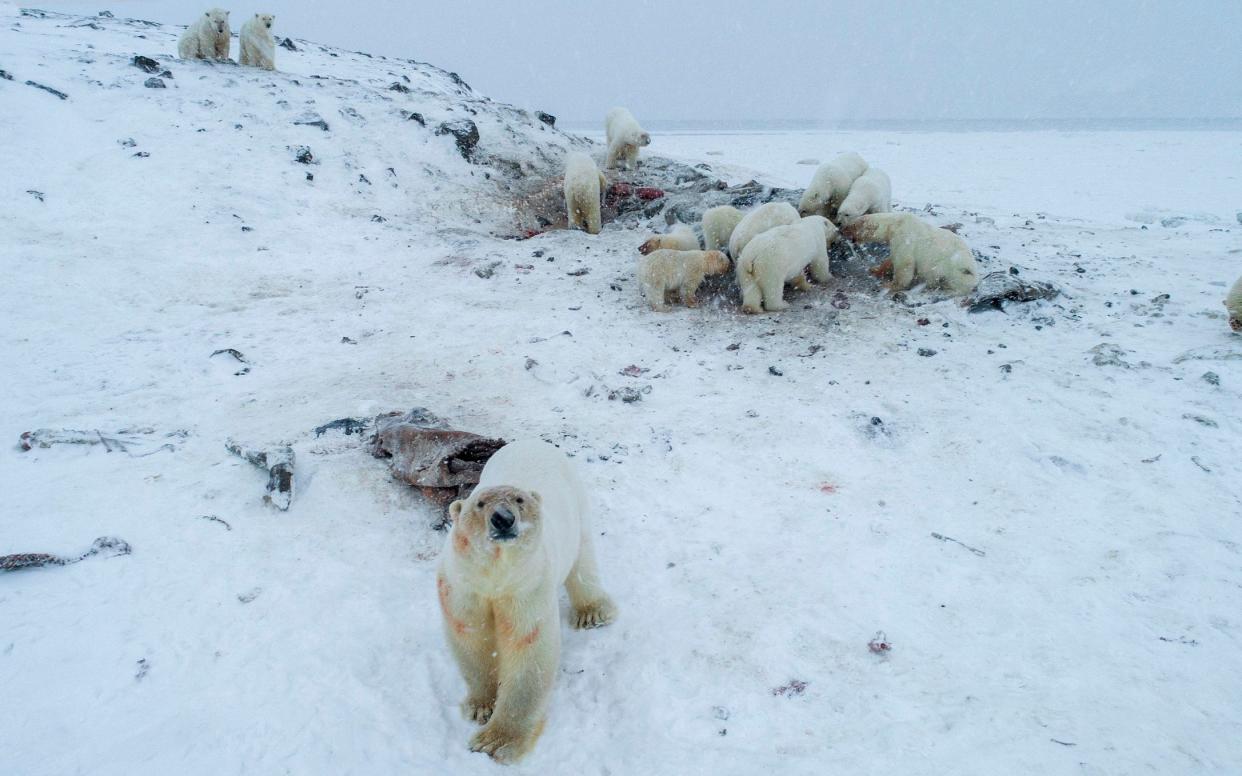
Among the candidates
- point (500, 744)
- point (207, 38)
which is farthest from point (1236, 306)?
point (207, 38)

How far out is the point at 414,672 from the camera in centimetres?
307

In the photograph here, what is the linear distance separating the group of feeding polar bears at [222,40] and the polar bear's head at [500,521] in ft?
41.7

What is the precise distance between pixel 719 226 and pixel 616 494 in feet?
16.7

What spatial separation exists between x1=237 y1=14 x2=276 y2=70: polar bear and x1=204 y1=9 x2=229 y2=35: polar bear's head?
0.36 metres

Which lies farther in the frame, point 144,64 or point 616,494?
point 144,64

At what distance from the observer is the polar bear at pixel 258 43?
11750mm

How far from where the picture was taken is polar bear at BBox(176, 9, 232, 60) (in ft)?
38.5

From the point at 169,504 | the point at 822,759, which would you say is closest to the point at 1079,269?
the point at 822,759

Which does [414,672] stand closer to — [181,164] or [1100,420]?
[1100,420]

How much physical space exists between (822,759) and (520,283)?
20.4ft

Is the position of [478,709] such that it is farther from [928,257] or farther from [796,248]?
[928,257]

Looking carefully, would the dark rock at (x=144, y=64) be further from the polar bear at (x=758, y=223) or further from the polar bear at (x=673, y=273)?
the polar bear at (x=758, y=223)

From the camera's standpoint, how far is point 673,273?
734 cm

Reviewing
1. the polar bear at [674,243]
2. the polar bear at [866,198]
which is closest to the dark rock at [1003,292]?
the polar bear at [866,198]
